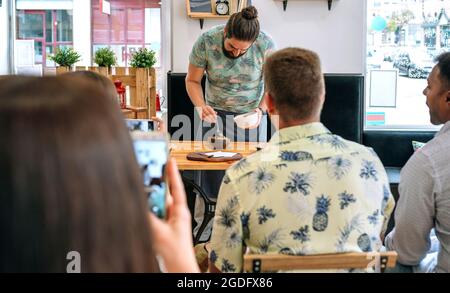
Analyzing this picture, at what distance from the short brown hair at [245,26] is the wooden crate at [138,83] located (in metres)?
1.71

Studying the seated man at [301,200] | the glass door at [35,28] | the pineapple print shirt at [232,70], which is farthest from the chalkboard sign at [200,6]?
the seated man at [301,200]

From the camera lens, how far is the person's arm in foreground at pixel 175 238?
3.08 ft

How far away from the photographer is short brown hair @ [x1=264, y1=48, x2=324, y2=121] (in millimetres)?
1839

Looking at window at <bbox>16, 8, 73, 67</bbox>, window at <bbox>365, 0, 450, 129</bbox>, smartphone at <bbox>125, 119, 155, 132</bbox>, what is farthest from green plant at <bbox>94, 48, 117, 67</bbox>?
smartphone at <bbox>125, 119, 155, 132</bbox>

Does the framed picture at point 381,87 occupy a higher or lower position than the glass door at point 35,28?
lower

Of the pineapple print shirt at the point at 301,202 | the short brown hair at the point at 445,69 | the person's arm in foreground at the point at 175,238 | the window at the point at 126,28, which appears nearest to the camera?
the person's arm in foreground at the point at 175,238

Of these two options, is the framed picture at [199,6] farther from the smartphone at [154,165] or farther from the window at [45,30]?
the smartphone at [154,165]

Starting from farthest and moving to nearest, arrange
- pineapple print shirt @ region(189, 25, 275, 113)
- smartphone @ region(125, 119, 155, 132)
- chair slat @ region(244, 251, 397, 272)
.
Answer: pineapple print shirt @ region(189, 25, 275, 113), smartphone @ region(125, 119, 155, 132), chair slat @ region(244, 251, 397, 272)

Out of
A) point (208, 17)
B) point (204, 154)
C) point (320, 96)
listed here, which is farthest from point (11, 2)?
point (320, 96)

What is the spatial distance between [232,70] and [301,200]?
7.63 feet

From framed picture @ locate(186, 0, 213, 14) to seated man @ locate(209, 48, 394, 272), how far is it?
130 inches

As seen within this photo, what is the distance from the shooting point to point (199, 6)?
16.2 feet

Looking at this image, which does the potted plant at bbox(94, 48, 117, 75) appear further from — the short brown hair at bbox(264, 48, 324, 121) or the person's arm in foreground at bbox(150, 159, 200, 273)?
the person's arm in foreground at bbox(150, 159, 200, 273)

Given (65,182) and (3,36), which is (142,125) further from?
(3,36)
